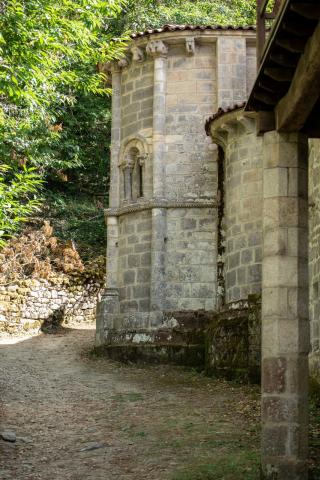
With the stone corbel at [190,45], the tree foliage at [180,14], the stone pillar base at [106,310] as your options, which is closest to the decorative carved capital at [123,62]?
the stone corbel at [190,45]

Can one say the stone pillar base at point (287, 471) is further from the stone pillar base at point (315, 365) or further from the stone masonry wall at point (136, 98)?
the stone masonry wall at point (136, 98)

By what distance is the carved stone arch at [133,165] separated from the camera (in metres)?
16.8

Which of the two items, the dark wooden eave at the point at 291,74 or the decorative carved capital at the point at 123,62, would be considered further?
the decorative carved capital at the point at 123,62

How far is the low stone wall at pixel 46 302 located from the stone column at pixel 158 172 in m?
5.38

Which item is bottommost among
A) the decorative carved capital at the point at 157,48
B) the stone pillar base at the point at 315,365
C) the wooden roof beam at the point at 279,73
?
the stone pillar base at the point at 315,365

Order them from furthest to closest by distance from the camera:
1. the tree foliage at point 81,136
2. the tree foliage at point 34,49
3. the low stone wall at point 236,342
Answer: the tree foliage at point 81,136, the low stone wall at point 236,342, the tree foliage at point 34,49

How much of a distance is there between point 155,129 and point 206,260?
3.19m

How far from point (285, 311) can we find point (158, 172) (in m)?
9.51

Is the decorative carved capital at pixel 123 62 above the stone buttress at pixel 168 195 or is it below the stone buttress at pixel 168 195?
above

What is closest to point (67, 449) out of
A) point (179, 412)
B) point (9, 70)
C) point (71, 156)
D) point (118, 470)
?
point (118, 470)

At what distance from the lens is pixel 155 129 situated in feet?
54.5

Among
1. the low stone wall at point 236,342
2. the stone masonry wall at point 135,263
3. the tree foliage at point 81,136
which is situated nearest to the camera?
the low stone wall at point 236,342

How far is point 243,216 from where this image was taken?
48.4 feet

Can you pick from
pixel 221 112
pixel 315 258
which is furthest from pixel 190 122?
pixel 315 258
